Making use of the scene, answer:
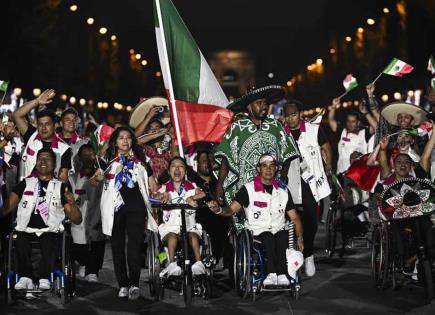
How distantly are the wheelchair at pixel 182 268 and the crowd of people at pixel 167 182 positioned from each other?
0.10 metres

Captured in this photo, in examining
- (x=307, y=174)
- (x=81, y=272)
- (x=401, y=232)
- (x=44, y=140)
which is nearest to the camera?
(x=401, y=232)

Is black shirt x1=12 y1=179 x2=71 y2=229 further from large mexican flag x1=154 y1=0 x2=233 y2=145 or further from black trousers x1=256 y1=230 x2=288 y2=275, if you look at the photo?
black trousers x1=256 y1=230 x2=288 y2=275

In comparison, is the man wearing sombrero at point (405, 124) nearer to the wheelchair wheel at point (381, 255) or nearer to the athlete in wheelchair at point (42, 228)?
the wheelchair wheel at point (381, 255)

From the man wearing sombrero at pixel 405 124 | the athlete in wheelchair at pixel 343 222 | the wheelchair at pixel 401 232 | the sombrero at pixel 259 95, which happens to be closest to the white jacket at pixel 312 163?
the athlete in wheelchair at pixel 343 222

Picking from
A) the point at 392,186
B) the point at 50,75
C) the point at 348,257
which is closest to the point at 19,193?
the point at 392,186

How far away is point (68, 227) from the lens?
36.7 feet

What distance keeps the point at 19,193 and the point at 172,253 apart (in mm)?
1621

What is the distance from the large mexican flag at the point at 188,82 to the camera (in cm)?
1177

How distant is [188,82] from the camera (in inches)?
470

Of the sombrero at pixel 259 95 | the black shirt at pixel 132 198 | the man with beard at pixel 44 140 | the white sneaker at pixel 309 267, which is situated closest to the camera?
the black shirt at pixel 132 198

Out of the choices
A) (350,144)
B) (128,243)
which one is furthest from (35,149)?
(350,144)

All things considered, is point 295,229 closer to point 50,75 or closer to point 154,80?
point 50,75

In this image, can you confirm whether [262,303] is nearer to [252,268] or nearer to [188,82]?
[252,268]

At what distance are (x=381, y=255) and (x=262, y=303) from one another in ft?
4.41
